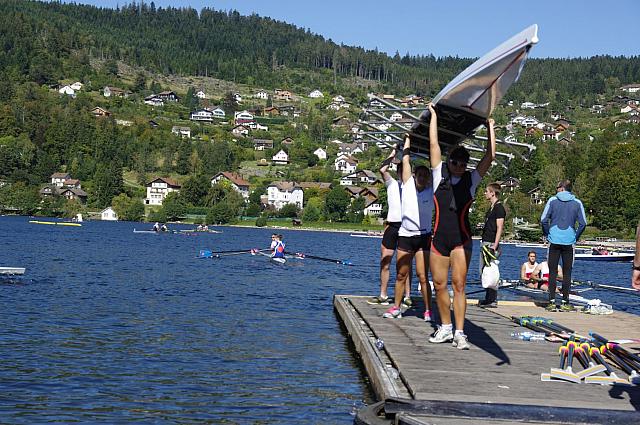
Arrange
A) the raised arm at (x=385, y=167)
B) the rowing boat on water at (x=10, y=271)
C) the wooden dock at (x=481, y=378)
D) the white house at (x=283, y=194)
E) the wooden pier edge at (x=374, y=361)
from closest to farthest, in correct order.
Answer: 1. the wooden dock at (x=481, y=378)
2. the wooden pier edge at (x=374, y=361)
3. the raised arm at (x=385, y=167)
4. the rowing boat on water at (x=10, y=271)
5. the white house at (x=283, y=194)

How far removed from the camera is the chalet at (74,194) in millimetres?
156625

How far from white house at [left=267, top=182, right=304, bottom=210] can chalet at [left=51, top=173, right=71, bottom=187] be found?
135ft

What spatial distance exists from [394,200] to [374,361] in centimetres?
474

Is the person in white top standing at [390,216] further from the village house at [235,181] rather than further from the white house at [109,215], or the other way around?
the village house at [235,181]

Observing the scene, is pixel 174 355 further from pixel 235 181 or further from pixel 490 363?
pixel 235 181

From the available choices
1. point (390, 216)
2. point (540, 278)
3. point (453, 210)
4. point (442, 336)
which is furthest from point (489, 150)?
point (540, 278)

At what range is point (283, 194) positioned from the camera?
162 meters

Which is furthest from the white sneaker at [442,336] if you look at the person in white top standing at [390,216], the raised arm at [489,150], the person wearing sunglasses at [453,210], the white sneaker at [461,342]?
the person in white top standing at [390,216]

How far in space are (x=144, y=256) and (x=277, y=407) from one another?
40651 mm

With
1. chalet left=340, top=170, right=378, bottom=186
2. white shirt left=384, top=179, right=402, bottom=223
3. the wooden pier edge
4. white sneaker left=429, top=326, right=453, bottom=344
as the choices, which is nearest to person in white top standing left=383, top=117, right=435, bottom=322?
white shirt left=384, top=179, right=402, bottom=223

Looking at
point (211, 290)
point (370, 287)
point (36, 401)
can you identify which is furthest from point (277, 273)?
point (36, 401)

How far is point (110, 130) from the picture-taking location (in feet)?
637

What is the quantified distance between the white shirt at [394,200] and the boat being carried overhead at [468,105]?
661 millimetres

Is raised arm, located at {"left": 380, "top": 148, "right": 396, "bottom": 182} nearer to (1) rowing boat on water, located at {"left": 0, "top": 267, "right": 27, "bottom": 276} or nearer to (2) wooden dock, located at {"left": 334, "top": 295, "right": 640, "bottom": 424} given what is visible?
(2) wooden dock, located at {"left": 334, "top": 295, "right": 640, "bottom": 424}
